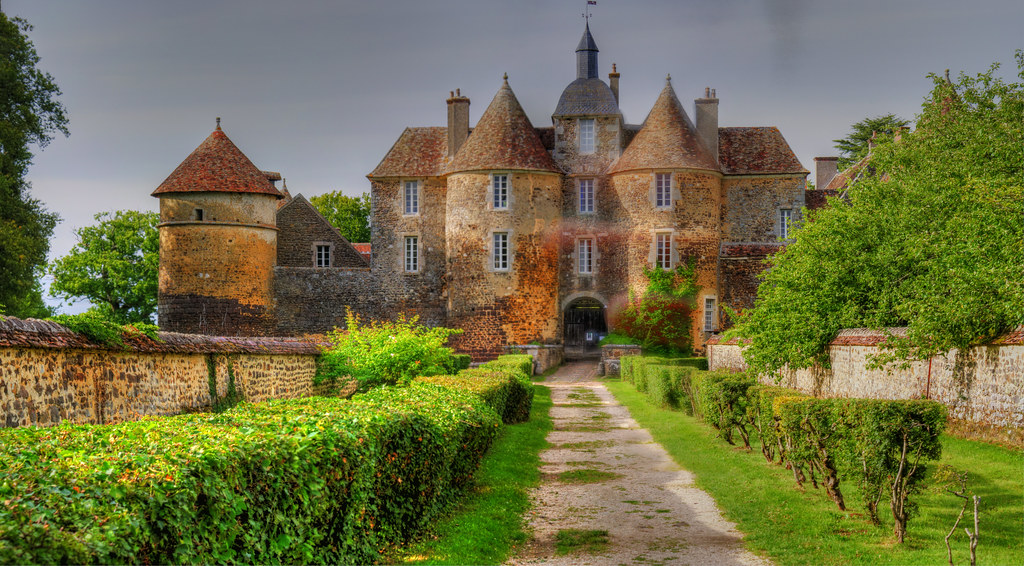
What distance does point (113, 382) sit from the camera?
12.1 meters

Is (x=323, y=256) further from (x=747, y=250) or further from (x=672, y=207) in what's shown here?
(x=747, y=250)

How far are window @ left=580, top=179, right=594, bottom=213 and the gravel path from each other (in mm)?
25274

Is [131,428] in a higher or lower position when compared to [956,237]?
lower

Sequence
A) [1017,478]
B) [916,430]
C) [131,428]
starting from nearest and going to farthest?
[131,428] → [916,430] → [1017,478]

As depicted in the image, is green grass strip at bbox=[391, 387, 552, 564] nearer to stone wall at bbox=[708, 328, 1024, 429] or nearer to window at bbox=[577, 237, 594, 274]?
stone wall at bbox=[708, 328, 1024, 429]

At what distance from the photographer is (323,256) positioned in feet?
159

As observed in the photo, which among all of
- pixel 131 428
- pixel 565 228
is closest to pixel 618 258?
pixel 565 228

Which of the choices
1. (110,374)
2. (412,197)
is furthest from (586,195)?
(110,374)

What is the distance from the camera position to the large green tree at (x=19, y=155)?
33.0m

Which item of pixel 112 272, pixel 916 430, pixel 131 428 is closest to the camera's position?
pixel 131 428

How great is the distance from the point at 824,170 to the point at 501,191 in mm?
20888

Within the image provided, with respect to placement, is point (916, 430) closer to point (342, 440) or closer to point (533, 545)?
point (533, 545)

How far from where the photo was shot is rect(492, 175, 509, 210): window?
42344 millimetres

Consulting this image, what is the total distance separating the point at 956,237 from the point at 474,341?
26754 mm
